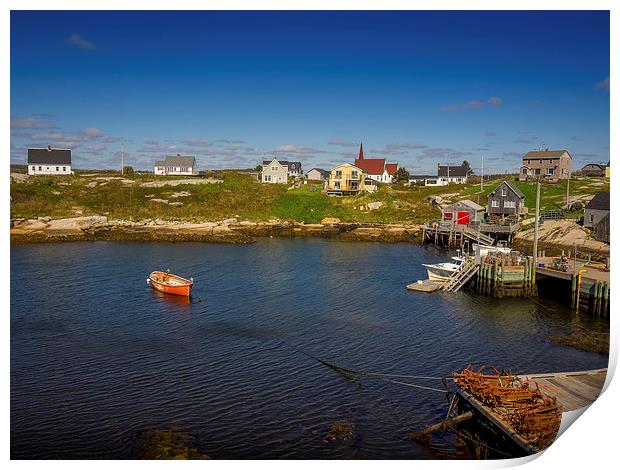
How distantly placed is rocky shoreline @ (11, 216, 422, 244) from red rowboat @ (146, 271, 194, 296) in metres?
25.1

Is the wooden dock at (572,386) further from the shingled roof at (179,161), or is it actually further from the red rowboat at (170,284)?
the shingled roof at (179,161)

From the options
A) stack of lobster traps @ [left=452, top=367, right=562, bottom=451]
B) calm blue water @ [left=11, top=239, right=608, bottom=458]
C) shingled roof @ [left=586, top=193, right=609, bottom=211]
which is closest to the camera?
Answer: stack of lobster traps @ [left=452, top=367, right=562, bottom=451]

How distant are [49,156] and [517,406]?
9967cm

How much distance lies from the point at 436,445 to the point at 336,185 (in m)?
79.9

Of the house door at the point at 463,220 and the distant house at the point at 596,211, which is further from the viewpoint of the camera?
the house door at the point at 463,220

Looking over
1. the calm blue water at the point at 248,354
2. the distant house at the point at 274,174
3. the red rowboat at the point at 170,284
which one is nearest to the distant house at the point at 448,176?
the distant house at the point at 274,174

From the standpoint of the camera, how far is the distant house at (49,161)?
317 ft

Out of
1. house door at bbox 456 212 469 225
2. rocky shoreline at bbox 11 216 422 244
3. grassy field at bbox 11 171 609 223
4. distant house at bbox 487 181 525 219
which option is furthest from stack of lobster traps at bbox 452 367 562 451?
grassy field at bbox 11 171 609 223

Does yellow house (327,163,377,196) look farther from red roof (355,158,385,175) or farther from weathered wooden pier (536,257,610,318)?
weathered wooden pier (536,257,610,318)

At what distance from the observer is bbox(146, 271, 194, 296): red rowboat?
38.0 m

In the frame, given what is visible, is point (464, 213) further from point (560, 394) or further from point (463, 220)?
point (560, 394)

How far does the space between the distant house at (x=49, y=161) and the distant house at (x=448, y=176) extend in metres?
71.5
